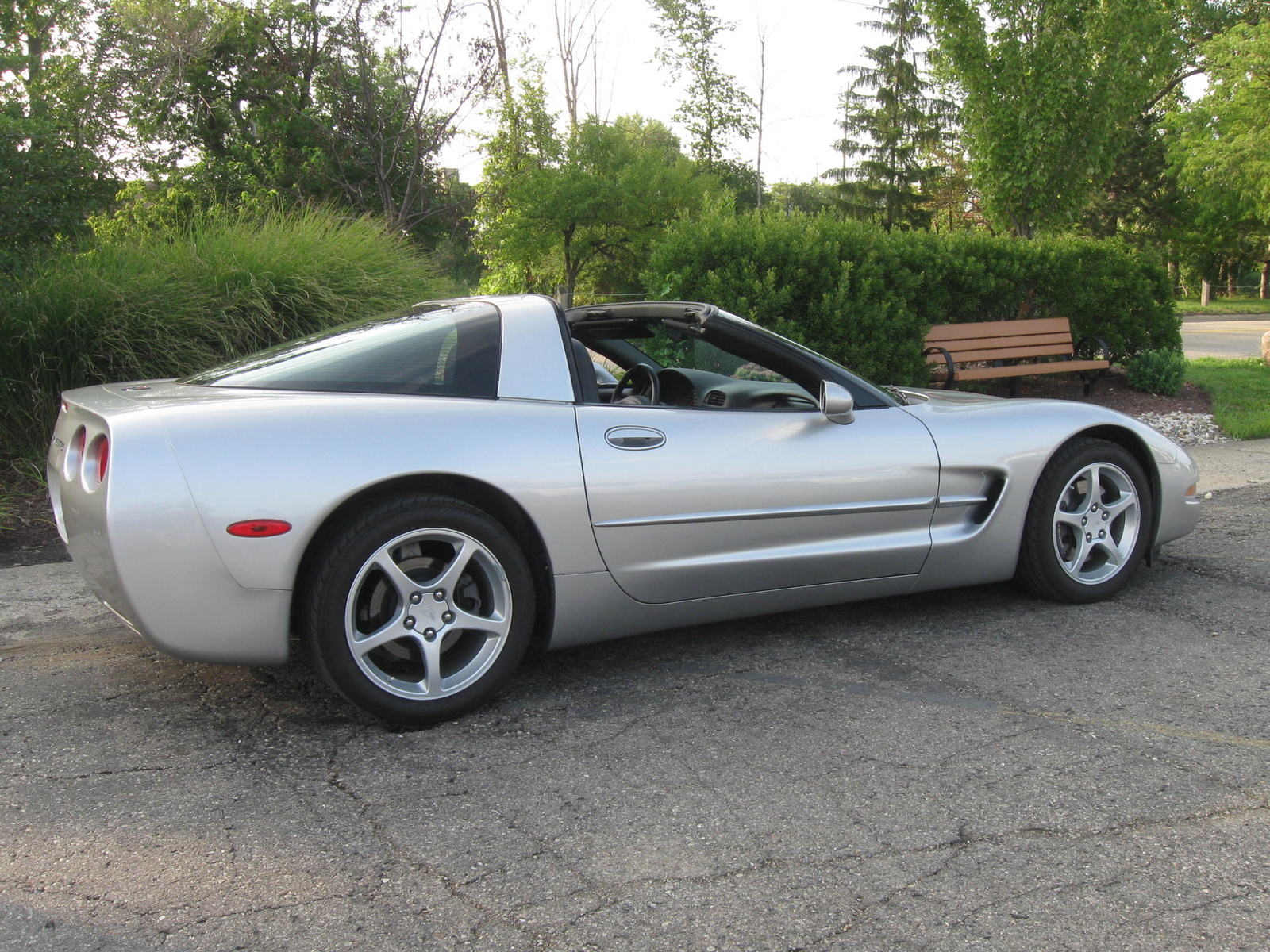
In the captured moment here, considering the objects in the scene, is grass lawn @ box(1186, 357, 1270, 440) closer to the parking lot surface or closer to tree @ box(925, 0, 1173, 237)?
tree @ box(925, 0, 1173, 237)

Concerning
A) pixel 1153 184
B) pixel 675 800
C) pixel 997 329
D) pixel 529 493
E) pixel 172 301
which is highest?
pixel 1153 184

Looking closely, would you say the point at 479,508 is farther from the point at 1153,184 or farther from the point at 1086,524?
the point at 1153,184

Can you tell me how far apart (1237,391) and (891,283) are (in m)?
4.75

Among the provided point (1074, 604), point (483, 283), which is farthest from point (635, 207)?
point (1074, 604)

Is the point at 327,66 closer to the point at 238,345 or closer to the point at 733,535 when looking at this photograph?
the point at 238,345

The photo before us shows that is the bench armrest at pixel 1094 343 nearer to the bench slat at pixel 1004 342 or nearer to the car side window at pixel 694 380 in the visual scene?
the bench slat at pixel 1004 342

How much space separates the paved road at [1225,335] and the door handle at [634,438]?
17.0 metres

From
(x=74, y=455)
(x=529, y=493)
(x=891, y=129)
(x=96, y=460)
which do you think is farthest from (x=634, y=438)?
(x=891, y=129)

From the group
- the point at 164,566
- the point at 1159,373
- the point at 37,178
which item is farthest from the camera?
the point at 1159,373

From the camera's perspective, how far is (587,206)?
23.1 m

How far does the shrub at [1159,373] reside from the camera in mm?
10836

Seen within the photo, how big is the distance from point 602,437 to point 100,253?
5.99 m

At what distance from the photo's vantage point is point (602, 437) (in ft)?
10.9

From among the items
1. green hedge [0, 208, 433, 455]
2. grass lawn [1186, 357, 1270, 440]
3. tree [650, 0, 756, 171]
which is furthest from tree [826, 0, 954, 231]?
green hedge [0, 208, 433, 455]
